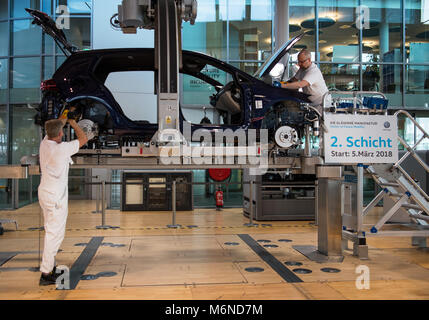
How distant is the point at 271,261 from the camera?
17.8ft

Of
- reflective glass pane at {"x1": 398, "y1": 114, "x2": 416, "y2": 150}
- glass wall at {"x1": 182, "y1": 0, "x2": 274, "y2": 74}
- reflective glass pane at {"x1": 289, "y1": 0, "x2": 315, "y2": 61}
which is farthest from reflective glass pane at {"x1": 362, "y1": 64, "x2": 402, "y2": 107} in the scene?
glass wall at {"x1": 182, "y1": 0, "x2": 274, "y2": 74}

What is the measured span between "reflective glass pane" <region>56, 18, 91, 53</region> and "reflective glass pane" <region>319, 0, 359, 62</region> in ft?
21.5

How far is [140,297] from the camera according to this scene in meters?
3.99

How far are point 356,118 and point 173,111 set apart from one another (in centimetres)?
216

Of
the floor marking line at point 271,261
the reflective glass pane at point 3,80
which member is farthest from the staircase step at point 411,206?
the reflective glass pane at point 3,80

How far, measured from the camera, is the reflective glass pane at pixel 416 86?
40.7 feet

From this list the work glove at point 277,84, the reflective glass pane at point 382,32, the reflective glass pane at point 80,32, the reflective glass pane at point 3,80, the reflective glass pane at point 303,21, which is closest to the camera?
the work glove at point 277,84

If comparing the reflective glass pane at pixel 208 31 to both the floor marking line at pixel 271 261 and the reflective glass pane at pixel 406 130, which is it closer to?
the reflective glass pane at pixel 406 130

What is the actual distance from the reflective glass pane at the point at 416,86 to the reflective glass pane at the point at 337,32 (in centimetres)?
160

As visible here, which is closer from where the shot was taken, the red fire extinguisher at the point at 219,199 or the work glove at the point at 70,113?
the work glove at the point at 70,113

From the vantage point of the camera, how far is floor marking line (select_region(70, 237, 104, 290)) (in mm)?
4598

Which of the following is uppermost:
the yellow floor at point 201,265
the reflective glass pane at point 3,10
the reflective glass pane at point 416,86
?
the reflective glass pane at point 3,10

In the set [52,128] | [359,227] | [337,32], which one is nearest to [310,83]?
[359,227]

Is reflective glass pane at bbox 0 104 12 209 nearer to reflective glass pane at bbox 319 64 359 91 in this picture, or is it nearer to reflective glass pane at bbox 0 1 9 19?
reflective glass pane at bbox 0 1 9 19
